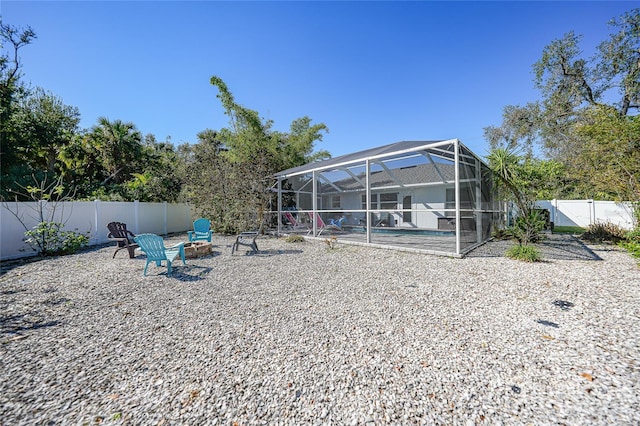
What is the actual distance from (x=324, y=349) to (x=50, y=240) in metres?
9.24

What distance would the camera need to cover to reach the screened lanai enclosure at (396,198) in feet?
25.1

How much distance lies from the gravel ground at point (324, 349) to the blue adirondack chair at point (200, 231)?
10.6 ft

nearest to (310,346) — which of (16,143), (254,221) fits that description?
(254,221)

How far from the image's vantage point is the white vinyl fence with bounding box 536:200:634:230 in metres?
12.0

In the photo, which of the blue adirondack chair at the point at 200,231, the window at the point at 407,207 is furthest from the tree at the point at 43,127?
the window at the point at 407,207

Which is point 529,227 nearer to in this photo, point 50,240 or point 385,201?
point 385,201

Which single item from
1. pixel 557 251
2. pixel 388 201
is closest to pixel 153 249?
pixel 557 251

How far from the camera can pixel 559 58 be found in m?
13.1

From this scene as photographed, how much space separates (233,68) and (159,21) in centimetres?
346

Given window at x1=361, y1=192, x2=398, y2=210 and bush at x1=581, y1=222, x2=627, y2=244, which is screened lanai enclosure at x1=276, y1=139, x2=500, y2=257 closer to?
window at x1=361, y1=192, x2=398, y2=210

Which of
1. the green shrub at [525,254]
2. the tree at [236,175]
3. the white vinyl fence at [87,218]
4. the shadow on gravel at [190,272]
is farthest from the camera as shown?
the tree at [236,175]

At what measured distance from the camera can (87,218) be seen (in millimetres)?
9000

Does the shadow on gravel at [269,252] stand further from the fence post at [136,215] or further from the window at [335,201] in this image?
the window at [335,201]

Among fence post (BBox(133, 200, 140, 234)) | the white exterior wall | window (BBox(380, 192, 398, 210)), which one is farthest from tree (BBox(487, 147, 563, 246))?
fence post (BBox(133, 200, 140, 234))
